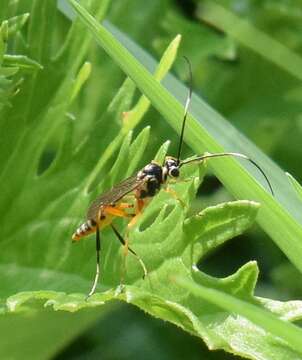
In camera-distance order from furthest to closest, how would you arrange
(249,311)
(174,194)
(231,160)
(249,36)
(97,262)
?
(249,36) < (97,262) < (174,194) < (231,160) < (249,311)

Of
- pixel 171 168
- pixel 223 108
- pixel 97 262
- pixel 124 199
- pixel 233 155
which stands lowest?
pixel 223 108

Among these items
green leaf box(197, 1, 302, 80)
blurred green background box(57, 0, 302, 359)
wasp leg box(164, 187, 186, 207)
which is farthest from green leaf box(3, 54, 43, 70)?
green leaf box(197, 1, 302, 80)

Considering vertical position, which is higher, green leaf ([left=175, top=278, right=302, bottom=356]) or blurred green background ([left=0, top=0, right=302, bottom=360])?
green leaf ([left=175, top=278, right=302, bottom=356])

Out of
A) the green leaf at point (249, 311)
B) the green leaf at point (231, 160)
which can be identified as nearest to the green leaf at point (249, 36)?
the green leaf at point (231, 160)

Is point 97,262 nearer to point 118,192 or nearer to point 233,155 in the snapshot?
point 118,192

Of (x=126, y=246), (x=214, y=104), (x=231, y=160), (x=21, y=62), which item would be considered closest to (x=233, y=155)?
(x=231, y=160)

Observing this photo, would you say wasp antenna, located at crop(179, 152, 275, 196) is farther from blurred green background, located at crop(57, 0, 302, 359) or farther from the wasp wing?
blurred green background, located at crop(57, 0, 302, 359)

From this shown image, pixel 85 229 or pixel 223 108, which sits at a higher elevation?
pixel 85 229
